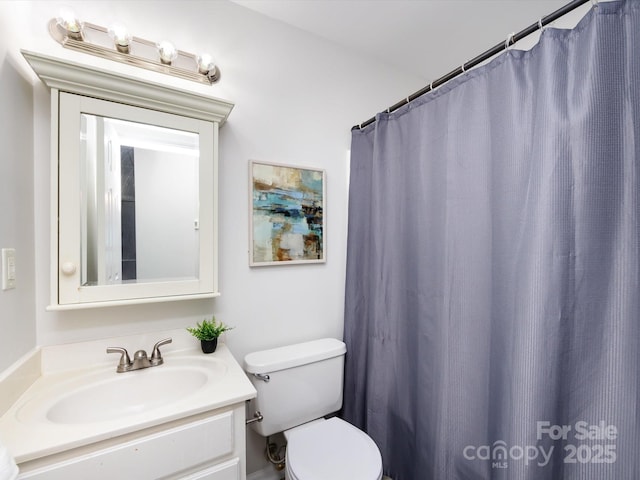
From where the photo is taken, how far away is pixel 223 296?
4.50 ft

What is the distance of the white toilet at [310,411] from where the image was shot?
3.50 ft

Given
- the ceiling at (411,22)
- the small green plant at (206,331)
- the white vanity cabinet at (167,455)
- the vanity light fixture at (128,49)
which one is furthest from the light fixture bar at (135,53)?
the white vanity cabinet at (167,455)

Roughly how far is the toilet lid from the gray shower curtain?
0.29 metres

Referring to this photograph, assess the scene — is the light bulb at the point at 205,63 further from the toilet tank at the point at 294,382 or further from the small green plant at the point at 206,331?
the toilet tank at the point at 294,382

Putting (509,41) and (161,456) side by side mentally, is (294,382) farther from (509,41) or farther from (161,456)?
(509,41)

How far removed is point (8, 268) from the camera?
2.89 ft

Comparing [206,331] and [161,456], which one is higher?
[206,331]

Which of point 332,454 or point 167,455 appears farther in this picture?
point 332,454

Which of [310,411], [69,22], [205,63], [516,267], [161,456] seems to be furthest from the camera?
[310,411]

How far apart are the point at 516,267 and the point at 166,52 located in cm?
162

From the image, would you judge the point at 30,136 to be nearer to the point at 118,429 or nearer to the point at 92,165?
the point at 92,165

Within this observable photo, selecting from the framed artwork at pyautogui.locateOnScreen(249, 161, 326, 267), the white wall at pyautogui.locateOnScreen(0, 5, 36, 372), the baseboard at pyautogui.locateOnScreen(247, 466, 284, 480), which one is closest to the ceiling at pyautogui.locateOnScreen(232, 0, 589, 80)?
the framed artwork at pyautogui.locateOnScreen(249, 161, 326, 267)

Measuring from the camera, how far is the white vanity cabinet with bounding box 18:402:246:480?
2.41 ft

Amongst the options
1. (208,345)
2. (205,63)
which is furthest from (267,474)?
(205,63)
